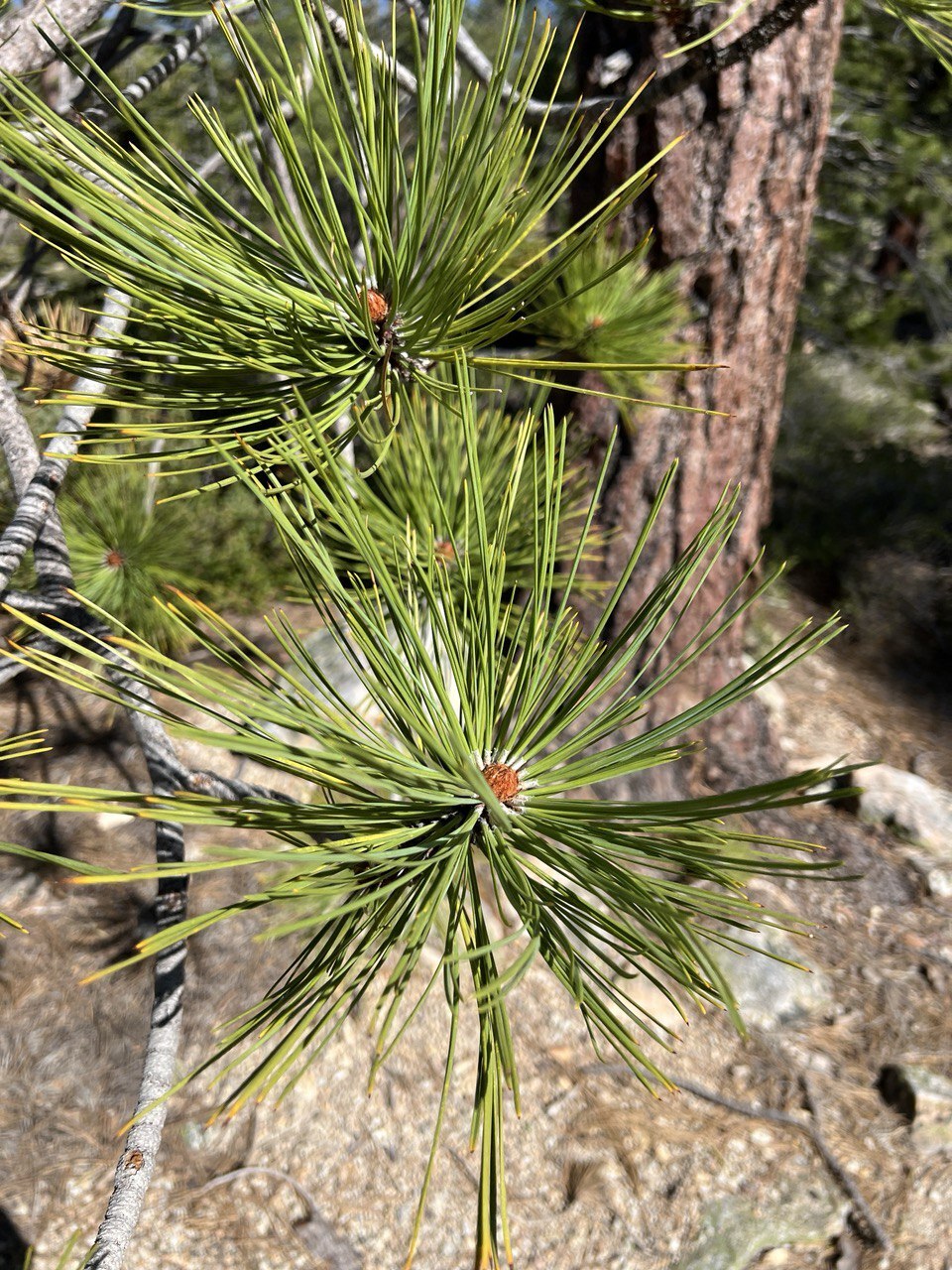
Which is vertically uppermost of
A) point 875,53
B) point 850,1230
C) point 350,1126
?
point 875,53

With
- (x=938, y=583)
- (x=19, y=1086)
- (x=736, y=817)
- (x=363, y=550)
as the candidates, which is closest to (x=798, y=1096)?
(x=736, y=817)

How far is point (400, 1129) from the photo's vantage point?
4.58 ft

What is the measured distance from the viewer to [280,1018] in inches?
20.0

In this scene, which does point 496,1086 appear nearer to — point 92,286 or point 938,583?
point 92,286

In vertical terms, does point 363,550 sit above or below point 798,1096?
above

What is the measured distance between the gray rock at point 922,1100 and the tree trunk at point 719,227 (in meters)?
0.93

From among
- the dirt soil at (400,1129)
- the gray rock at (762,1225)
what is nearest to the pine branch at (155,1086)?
the dirt soil at (400,1129)

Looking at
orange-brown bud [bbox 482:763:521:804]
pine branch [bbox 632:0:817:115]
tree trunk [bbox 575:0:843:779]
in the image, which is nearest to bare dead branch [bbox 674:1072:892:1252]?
tree trunk [bbox 575:0:843:779]

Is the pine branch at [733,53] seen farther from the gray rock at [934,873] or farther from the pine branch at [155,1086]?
the gray rock at [934,873]

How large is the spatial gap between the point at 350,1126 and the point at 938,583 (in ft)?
8.93

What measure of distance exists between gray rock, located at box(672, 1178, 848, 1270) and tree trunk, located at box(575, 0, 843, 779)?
103 centimetres

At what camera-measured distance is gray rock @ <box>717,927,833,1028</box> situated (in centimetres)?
168

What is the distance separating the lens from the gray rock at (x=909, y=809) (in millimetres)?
2115

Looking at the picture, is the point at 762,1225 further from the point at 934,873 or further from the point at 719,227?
the point at 719,227
